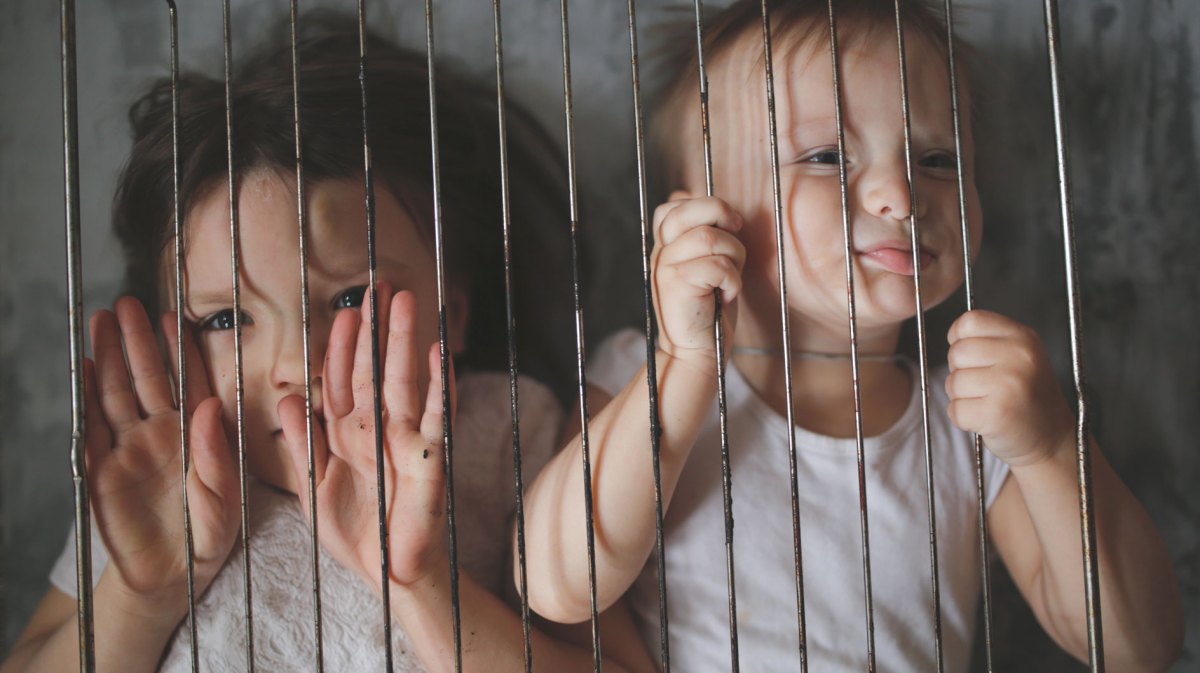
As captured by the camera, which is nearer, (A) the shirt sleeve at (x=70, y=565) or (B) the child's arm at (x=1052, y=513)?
(B) the child's arm at (x=1052, y=513)

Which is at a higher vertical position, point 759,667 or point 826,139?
point 826,139

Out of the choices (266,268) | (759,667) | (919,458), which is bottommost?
(759,667)

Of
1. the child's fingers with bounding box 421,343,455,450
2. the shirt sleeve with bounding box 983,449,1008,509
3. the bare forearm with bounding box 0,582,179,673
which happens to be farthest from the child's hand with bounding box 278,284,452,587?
the shirt sleeve with bounding box 983,449,1008,509

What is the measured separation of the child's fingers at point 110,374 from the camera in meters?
0.48

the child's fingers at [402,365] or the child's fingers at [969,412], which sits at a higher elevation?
the child's fingers at [402,365]

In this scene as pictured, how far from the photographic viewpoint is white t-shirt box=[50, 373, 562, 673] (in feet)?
1.66

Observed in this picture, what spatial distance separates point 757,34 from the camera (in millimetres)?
522

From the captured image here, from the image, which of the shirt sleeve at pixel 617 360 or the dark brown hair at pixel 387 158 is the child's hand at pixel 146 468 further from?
the shirt sleeve at pixel 617 360

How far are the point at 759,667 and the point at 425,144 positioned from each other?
357 mm

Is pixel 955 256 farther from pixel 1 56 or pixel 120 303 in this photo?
pixel 1 56

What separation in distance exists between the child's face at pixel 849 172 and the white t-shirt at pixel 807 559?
0.09 metres

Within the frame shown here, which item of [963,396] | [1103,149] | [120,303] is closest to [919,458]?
[963,396]

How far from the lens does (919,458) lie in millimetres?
570

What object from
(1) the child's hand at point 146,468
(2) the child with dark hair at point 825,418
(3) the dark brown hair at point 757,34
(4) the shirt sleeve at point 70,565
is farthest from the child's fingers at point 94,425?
(3) the dark brown hair at point 757,34
